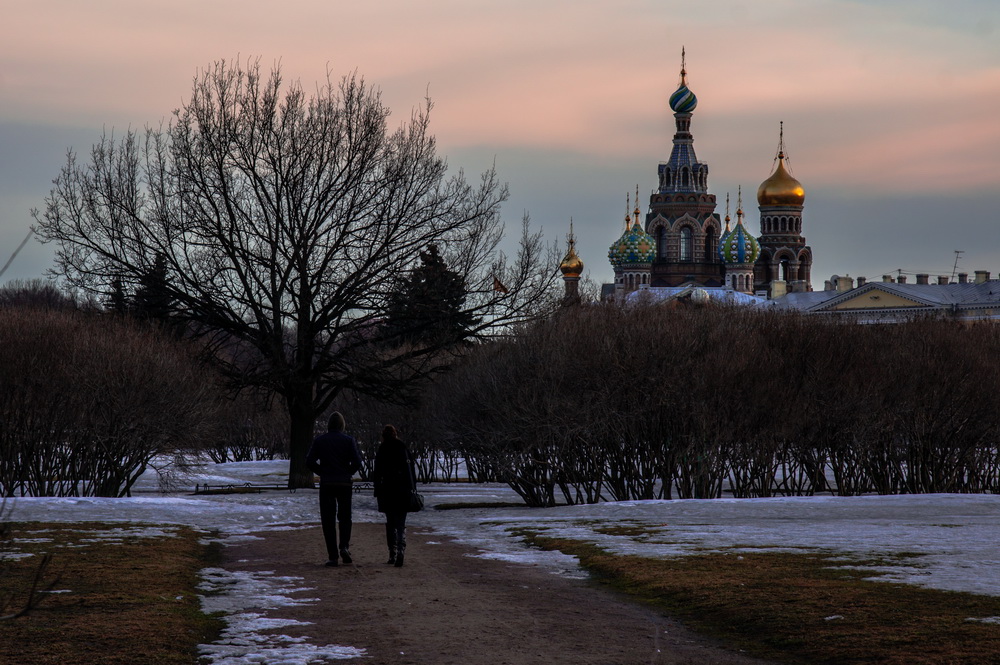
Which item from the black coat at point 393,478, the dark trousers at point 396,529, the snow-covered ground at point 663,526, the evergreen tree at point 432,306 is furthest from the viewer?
the evergreen tree at point 432,306

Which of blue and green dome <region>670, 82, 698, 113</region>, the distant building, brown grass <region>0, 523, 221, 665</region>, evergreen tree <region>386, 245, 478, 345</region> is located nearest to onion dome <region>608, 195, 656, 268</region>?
blue and green dome <region>670, 82, 698, 113</region>

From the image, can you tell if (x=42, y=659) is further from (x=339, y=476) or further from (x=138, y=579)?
(x=339, y=476)

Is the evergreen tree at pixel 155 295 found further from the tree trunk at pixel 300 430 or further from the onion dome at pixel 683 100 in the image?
the onion dome at pixel 683 100

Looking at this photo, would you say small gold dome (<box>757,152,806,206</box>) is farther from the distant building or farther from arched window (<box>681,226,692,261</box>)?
the distant building

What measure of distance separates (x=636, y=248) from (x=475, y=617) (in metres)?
155

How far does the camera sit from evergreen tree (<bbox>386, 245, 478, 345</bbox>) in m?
33.3

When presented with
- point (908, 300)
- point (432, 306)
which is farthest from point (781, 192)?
point (432, 306)

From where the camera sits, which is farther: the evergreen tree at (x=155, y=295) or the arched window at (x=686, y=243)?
the arched window at (x=686, y=243)

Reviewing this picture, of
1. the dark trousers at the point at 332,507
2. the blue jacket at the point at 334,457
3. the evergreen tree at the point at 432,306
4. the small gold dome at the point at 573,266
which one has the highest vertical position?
the small gold dome at the point at 573,266

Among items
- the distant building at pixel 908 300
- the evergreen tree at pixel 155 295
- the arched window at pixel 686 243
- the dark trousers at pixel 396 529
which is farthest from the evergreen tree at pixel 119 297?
the arched window at pixel 686 243

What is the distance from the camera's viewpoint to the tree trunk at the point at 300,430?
34.2 m

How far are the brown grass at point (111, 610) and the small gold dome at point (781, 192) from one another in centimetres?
15458

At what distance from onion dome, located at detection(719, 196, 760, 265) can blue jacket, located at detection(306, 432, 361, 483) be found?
151326 millimetres

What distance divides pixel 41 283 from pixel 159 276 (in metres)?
118
